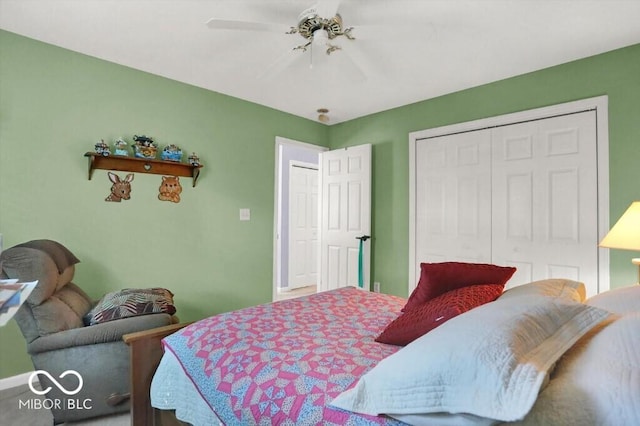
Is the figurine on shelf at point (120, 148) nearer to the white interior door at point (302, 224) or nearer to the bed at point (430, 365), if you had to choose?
the bed at point (430, 365)

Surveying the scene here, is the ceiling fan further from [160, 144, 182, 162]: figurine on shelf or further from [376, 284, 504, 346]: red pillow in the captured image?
[376, 284, 504, 346]: red pillow

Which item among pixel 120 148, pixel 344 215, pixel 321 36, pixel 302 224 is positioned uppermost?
pixel 321 36

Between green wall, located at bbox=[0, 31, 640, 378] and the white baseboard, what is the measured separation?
0.04 meters

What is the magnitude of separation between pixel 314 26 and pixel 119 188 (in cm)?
200

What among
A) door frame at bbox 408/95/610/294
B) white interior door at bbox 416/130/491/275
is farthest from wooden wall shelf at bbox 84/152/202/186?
door frame at bbox 408/95/610/294

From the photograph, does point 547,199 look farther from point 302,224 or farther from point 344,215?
point 302,224

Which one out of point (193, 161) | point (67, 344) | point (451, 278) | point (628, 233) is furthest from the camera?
point (193, 161)

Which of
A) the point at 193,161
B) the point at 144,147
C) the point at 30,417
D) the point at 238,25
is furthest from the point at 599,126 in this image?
the point at 30,417

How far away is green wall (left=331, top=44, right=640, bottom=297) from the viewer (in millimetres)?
2375

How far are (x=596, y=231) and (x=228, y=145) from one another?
3261 millimetres

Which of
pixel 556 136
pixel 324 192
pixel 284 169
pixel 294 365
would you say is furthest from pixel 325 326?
pixel 284 169

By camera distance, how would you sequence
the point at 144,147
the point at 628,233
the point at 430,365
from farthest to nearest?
1. the point at 144,147
2. the point at 628,233
3. the point at 430,365

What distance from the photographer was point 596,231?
2.48 meters

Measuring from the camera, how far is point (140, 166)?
2820 millimetres
